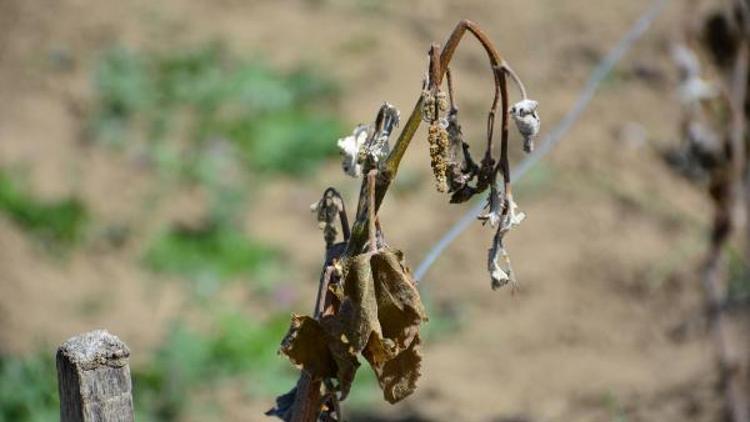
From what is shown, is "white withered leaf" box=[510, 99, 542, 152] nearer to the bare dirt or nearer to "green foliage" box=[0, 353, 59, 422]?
"green foliage" box=[0, 353, 59, 422]

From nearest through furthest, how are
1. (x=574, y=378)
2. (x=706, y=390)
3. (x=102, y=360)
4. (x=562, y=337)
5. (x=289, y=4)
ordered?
(x=102, y=360) → (x=706, y=390) → (x=574, y=378) → (x=562, y=337) → (x=289, y=4)

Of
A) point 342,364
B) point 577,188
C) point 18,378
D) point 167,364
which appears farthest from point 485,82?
point 342,364

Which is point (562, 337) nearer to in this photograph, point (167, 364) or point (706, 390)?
point (706, 390)

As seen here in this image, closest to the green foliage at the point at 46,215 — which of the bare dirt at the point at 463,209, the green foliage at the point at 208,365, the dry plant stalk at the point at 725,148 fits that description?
the bare dirt at the point at 463,209

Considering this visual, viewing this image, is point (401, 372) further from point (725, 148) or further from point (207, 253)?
point (207, 253)

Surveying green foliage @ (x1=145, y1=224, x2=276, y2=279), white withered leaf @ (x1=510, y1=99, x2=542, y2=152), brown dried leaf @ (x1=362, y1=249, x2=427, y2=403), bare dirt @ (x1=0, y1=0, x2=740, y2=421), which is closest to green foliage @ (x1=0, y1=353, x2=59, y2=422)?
bare dirt @ (x1=0, y1=0, x2=740, y2=421)

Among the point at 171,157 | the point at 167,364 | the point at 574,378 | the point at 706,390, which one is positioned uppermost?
the point at 171,157

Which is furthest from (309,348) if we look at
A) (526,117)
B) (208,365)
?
(208,365)
